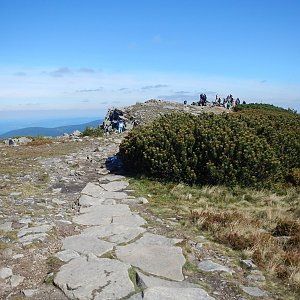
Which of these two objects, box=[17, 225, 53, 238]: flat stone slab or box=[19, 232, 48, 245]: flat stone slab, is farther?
box=[17, 225, 53, 238]: flat stone slab

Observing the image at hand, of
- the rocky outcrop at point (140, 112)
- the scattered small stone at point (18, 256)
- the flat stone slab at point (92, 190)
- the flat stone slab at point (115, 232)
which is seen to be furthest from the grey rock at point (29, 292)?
the rocky outcrop at point (140, 112)

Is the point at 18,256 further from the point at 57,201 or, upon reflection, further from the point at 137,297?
the point at 57,201

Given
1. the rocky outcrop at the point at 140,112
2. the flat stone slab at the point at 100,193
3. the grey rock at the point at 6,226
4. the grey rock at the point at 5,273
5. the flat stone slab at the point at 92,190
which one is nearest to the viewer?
the grey rock at the point at 5,273

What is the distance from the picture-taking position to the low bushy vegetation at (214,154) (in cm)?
1172

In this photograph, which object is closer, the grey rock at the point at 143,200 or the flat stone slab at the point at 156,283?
the flat stone slab at the point at 156,283

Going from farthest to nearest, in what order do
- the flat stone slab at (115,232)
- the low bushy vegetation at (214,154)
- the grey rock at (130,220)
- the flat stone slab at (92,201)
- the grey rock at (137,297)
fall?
the low bushy vegetation at (214,154), the flat stone slab at (92,201), the grey rock at (130,220), the flat stone slab at (115,232), the grey rock at (137,297)

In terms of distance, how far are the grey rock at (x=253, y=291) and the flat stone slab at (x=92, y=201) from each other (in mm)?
4997

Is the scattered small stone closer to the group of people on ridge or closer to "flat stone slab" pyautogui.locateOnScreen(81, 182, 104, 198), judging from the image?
"flat stone slab" pyautogui.locateOnScreen(81, 182, 104, 198)

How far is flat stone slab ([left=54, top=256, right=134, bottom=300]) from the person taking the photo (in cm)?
495

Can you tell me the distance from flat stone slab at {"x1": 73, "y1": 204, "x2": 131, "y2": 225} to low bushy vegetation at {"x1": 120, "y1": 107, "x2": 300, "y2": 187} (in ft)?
10.8

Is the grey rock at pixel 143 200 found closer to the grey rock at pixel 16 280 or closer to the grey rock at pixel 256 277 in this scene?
the grey rock at pixel 256 277

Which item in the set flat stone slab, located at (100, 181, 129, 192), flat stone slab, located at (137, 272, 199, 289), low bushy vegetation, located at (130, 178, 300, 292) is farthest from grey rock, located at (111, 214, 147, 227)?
flat stone slab, located at (100, 181, 129, 192)

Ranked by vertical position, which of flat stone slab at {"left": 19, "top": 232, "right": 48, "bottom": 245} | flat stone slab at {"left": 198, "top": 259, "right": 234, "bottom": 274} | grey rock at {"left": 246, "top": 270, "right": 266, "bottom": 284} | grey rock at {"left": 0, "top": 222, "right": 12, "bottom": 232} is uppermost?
grey rock at {"left": 0, "top": 222, "right": 12, "bottom": 232}

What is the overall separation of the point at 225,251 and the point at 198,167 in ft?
18.6
